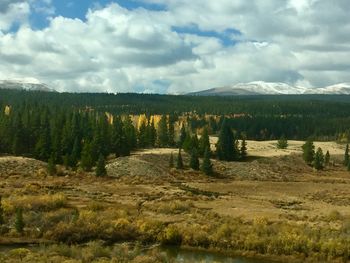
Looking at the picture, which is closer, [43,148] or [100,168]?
[100,168]

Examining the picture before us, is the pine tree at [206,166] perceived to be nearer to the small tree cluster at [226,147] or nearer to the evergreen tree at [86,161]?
the small tree cluster at [226,147]

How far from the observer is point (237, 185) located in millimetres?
96188

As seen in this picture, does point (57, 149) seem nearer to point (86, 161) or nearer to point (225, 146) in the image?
point (86, 161)

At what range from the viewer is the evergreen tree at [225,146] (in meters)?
123

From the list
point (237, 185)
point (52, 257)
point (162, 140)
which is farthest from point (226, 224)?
point (162, 140)

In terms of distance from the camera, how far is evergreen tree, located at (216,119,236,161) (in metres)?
123

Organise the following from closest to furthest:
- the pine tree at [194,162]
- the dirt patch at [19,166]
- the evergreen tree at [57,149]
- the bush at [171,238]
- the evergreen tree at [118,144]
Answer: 1. the bush at [171,238]
2. the dirt patch at [19,166]
3. the evergreen tree at [57,149]
4. the pine tree at [194,162]
5. the evergreen tree at [118,144]

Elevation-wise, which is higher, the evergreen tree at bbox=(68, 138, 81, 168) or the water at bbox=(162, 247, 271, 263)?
the evergreen tree at bbox=(68, 138, 81, 168)

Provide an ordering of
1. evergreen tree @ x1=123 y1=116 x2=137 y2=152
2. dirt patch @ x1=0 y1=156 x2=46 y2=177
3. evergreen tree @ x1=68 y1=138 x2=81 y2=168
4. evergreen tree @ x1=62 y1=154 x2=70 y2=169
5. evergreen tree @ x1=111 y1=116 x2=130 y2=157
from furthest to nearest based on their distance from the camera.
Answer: evergreen tree @ x1=123 y1=116 x2=137 y2=152 → evergreen tree @ x1=111 y1=116 x2=130 y2=157 → evergreen tree @ x1=68 y1=138 x2=81 y2=168 → evergreen tree @ x1=62 y1=154 x2=70 y2=169 → dirt patch @ x1=0 y1=156 x2=46 y2=177

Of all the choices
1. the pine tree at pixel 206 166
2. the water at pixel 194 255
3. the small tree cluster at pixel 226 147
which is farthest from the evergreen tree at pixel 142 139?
the water at pixel 194 255

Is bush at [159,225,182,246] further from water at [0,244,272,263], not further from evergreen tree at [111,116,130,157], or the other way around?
evergreen tree at [111,116,130,157]

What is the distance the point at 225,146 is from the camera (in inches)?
4867

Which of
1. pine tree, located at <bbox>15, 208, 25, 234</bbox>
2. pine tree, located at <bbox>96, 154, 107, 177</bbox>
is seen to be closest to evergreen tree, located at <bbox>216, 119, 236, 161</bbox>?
pine tree, located at <bbox>96, 154, 107, 177</bbox>

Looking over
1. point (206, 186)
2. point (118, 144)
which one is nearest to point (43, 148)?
point (118, 144)
